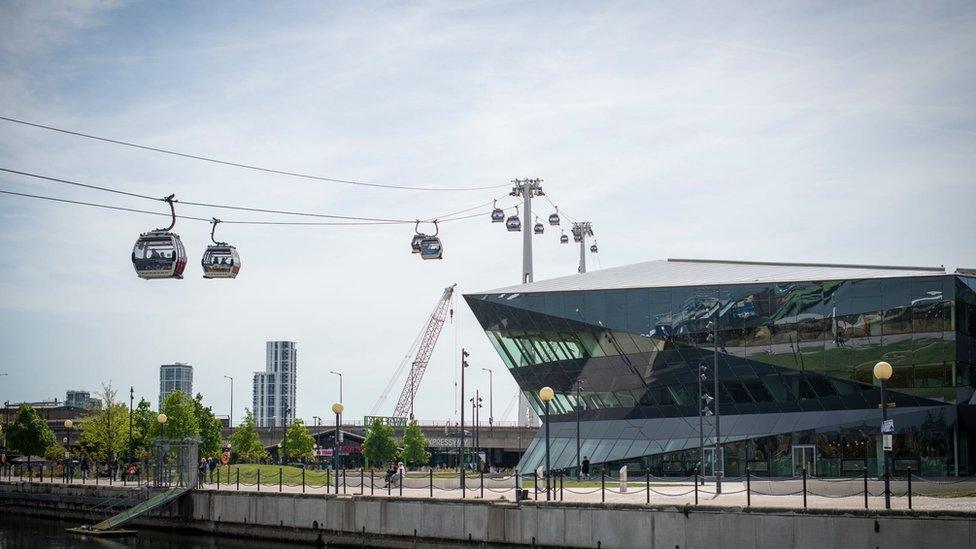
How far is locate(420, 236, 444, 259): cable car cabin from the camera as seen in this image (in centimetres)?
5500

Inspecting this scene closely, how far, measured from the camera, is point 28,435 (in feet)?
363

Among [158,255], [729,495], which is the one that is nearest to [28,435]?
[158,255]

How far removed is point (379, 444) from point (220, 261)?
252 ft

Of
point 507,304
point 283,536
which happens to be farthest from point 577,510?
point 507,304

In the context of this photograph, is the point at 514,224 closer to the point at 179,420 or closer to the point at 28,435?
the point at 179,420

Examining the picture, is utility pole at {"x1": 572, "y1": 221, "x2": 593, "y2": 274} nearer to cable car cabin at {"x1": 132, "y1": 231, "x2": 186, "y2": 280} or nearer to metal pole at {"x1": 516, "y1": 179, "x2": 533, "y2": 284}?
metal pole at {"x1": 516, "y1": 179, "x2": 533, "y2": 284}

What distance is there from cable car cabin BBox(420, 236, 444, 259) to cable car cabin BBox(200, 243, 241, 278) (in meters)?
12.3

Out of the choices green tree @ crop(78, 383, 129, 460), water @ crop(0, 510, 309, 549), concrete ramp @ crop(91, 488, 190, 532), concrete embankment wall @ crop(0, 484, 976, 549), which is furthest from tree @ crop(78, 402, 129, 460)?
concrete embankment wall @ crop(0, 484, 976, 549)

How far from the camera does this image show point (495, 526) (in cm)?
4309

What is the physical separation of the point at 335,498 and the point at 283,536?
3820 mm

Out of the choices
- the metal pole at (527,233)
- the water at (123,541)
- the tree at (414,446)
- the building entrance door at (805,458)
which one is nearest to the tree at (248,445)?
the tree at (414,446)

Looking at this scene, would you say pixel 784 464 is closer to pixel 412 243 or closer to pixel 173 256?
pixel 412 243

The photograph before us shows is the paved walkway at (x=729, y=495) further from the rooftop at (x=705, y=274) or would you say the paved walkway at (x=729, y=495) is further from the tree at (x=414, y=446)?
the tree at (x=414, y=446)

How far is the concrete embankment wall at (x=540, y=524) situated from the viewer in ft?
110
